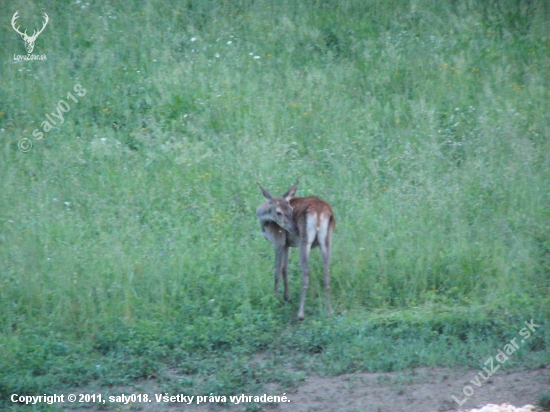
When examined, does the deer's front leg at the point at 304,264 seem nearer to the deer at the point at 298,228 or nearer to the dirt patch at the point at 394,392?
the deer at the point at 298,228

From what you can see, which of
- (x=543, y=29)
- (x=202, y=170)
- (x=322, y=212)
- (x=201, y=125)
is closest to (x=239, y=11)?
(x=201, y=125)

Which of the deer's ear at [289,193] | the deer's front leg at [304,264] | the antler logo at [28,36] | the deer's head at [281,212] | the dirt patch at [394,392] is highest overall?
the antler logo at [28,36]

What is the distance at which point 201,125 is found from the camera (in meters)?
12.2

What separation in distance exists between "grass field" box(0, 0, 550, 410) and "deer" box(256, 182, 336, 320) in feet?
1.41

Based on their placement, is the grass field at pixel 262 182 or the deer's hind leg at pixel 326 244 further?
the deer's hind leg at pixel 326 244

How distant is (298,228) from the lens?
8742 millimetres

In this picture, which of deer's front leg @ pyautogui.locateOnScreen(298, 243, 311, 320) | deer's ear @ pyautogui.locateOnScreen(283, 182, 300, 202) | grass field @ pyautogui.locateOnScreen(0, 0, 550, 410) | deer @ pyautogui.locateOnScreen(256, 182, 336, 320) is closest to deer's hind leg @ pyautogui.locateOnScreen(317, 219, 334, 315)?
deer @ pyautogui.locateOnScreen(256, 182, 336, 320)

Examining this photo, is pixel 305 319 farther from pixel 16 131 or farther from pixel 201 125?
pixel 16 131

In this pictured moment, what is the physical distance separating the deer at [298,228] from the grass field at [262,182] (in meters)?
0.43

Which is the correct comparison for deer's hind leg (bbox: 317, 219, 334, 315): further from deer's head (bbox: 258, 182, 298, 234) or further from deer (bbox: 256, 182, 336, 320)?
deer's head (bbox: 258, 182, 298, 234)

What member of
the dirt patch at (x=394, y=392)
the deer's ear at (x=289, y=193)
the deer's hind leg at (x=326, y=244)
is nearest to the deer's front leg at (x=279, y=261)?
the deer's hind leg at (x=326, y=244)

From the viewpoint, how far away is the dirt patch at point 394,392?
6.46 metres

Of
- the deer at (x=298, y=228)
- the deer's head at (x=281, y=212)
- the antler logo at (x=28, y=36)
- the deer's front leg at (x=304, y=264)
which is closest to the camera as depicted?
the deer's front leg at (x=304, y=264)

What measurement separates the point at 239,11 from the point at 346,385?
10.8m
